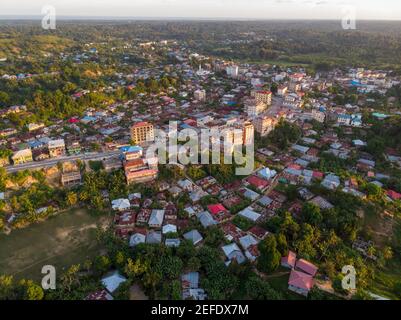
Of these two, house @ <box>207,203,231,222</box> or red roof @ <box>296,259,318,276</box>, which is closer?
red roof @ <box>296,259,318,276</box>

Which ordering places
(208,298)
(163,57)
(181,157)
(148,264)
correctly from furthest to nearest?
(163,57)
(181,157)
(148,264)
(208,298)

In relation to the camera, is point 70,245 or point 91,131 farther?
point 91,131

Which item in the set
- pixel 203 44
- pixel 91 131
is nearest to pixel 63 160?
pixel 91 131

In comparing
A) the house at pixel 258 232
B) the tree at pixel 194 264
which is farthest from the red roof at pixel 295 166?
the tree at pixel 194 264

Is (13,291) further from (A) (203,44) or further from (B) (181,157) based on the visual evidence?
(A) (203,44)

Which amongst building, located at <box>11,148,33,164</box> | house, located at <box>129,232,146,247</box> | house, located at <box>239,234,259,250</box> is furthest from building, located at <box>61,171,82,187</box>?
house, located at <box>239,234,259,250</box>

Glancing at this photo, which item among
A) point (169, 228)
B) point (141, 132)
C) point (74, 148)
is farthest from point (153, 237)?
point (74, 148)

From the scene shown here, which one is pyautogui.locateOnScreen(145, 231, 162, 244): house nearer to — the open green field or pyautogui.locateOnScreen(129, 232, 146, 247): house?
pyautogui.locateOnScreen(129, 232, 146, 247): house
